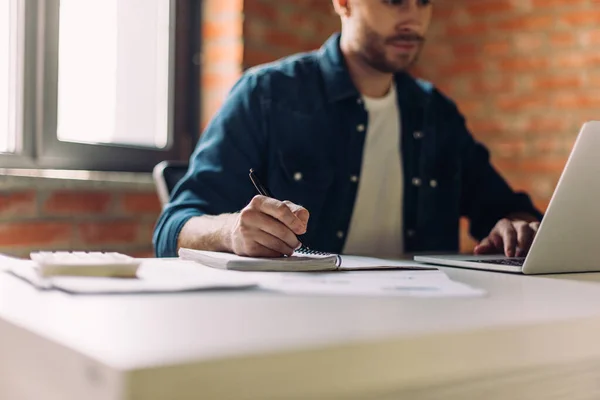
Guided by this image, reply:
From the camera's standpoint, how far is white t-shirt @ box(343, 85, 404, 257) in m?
1.76

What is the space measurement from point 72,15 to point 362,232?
47.7 inches

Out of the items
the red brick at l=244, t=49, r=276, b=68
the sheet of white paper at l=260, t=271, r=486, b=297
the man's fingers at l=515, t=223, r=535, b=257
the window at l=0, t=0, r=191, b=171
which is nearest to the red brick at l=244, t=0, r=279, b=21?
the red brick at l=244, t=49, r=276, b=68

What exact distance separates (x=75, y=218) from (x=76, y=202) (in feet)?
0.16

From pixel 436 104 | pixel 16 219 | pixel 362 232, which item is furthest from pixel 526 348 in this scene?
pixel 16 219

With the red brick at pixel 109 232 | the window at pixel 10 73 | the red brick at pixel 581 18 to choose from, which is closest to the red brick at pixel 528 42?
the red brick at pixel 581 18

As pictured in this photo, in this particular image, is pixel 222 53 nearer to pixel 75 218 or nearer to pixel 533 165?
pixel 75 218

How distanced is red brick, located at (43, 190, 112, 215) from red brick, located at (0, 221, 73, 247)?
0.04 metres

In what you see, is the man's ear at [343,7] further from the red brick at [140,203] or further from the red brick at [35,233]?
the red brick at [35,233]

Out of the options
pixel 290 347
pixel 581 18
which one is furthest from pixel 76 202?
pixel 581 18

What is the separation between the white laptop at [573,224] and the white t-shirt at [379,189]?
0.69 metres

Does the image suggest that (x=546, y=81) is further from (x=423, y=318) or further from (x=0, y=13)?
(x=423, y=318)

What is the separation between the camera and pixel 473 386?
496mm

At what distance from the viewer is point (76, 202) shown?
211cm

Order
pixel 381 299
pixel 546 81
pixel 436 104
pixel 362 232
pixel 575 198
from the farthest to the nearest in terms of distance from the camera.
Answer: pixel 546 81, pixel 436 104, pixel 362 232, pixel 575 198, pixel 381 299
